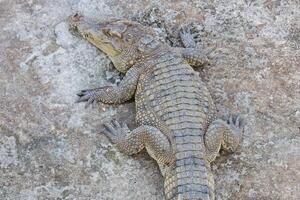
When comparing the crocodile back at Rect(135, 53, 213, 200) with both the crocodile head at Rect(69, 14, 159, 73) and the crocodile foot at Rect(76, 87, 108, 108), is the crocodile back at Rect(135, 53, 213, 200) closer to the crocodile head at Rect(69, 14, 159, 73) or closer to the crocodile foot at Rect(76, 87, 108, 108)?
the crocodile head at Rect(69, 14, 159, 73)

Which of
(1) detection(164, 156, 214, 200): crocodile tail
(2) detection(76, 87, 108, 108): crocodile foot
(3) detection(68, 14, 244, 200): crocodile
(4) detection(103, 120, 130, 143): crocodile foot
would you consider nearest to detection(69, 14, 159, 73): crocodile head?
(3) detection(68, 14, 244, 200): crocodile

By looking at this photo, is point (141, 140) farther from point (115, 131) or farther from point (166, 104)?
point (166, 104)

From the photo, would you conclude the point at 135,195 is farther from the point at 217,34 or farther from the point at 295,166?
the point at 217,34

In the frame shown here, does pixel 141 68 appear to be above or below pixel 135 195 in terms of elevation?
above

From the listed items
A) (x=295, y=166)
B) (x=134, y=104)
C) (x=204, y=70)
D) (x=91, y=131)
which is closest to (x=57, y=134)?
(x=91, y=131)

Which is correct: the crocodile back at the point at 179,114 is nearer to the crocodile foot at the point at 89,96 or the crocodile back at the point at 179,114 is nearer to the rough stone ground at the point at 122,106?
the rough stone ground at the point at 122,106

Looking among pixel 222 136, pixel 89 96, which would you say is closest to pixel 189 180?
pixel 222 136

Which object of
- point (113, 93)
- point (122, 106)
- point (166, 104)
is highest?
point (166, 104)
